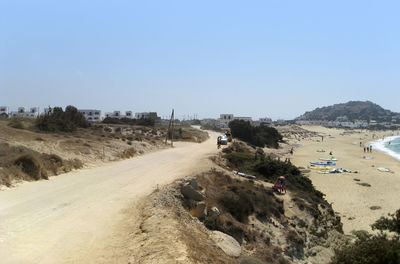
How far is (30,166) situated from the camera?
12688mm

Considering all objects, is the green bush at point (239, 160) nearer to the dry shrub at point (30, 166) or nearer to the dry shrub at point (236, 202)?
the dry shrub at point (236, 202)

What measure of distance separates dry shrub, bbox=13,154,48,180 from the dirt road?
55 cm

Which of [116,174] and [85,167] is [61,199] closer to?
[116,174]

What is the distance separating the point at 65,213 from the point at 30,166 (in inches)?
223

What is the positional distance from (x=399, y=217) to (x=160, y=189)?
36.8 ft

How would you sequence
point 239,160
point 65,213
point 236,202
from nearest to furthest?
point 65,213
point 236,202
point 239,160

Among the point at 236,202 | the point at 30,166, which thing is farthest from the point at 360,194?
the point at 30,166

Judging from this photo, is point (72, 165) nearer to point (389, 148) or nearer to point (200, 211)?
point (200, 211)

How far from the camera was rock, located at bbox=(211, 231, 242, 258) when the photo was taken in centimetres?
838

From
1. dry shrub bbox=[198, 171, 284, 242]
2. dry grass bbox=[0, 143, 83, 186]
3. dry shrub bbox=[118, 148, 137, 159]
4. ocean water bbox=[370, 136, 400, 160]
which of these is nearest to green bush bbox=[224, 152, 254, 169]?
dry shrub bbox=[198, 171, 284, 242]

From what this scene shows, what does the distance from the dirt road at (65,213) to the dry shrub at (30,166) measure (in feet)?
1.79

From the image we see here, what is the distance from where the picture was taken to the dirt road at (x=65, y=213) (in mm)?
6140

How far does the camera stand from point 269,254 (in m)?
10.8

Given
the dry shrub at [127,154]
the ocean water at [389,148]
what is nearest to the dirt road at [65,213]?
the dry shrub at [127,154]
